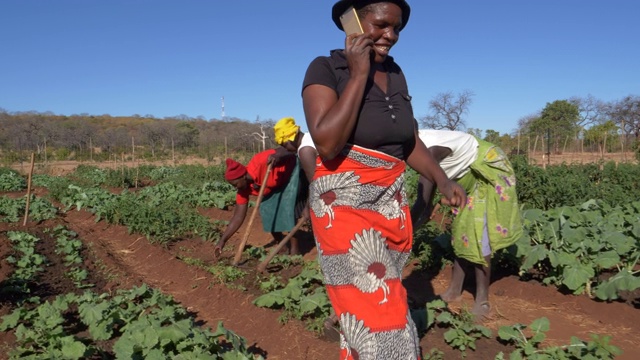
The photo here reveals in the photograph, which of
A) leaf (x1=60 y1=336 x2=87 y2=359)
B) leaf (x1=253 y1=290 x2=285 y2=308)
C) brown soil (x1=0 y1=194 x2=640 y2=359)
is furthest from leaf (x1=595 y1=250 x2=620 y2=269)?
leaf (x1=60 y1=336 x2=87 y2=359)

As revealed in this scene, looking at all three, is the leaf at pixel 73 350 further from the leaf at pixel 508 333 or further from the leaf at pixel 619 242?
the leaf at pixel 619 242

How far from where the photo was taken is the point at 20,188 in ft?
52.9

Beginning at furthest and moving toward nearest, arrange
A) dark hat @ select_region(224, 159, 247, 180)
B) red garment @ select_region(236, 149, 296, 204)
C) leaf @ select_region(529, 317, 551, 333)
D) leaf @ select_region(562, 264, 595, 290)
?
1. red garment @ select_region(236, 149, 296, 204)
2. dark hat @ select_region(224, 159, 247, 180)
3. leaf @ select_region(562, 264, 595, 290)
4. leaf @ select_region(529, 317, 551, 333)

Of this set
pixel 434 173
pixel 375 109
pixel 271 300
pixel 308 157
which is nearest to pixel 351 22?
pixel 375 109

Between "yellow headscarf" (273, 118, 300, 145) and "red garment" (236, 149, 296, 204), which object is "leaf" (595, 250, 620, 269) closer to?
"yellow headscarf" (273, 118, 300, 145)

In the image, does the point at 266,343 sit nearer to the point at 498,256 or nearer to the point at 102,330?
the point at 102,330

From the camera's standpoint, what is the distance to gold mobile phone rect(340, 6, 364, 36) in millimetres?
1955

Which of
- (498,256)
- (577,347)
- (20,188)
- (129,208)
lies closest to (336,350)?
(577,347)

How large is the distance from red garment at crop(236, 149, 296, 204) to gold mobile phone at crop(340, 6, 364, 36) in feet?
11.5

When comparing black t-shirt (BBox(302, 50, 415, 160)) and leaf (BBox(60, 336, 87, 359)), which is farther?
leaf (BBox(60, 336, 87, 359))

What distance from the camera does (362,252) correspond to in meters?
1.92

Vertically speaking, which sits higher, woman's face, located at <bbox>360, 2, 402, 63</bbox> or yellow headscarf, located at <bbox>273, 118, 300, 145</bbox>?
woman's face, located at <bbox>360, 2, 402, 63</bbox>

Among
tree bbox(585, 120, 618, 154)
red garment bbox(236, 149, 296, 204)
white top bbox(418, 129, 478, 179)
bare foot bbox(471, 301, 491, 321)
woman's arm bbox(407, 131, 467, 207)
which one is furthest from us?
tree bbox(585, 120, 618, 154)

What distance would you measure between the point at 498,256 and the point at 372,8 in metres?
3.43
